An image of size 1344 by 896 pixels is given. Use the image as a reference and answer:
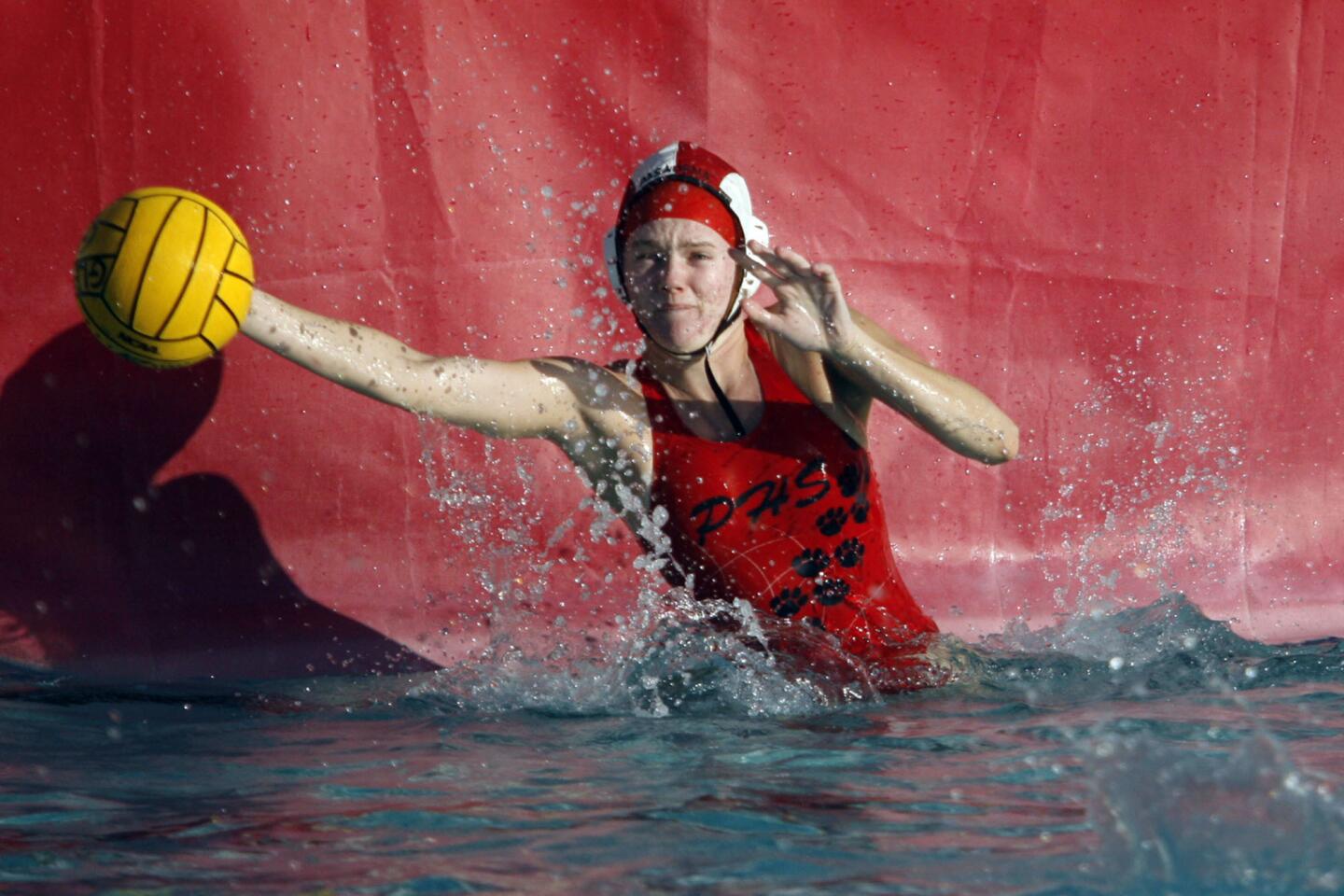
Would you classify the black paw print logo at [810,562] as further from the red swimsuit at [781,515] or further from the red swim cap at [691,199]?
the red swim cap at [691,199]

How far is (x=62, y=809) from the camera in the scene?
219 centimetres

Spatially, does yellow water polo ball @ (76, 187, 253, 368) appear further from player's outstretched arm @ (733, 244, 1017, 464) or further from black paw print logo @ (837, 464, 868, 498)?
black paw print logo @ (837, 464, 868, 498)

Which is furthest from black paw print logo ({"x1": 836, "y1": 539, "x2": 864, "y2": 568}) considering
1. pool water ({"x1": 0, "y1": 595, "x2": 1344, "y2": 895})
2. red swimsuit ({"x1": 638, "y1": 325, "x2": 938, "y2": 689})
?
pool water ({"x1": 0, "y1": 595, "x2": 1344, "y2": 895})

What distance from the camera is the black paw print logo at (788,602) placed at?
2967 mm

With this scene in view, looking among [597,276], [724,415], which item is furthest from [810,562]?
[597,276]

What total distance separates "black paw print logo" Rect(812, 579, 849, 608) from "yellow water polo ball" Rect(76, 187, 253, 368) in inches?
49.0

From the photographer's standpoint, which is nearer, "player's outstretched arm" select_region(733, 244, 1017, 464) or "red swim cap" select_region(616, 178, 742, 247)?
"player's outstretched arm" select_region(733, 244, 1017, 464)

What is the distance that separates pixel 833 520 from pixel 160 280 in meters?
1.35

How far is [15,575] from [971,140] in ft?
8.86

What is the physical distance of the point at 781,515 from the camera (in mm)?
2926

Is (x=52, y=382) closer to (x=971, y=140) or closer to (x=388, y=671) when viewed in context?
(x=388, y=671)

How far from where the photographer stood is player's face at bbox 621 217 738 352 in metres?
2.76

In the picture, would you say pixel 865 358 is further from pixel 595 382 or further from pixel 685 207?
pixel 595 382

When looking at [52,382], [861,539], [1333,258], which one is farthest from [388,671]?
[1333,258]
